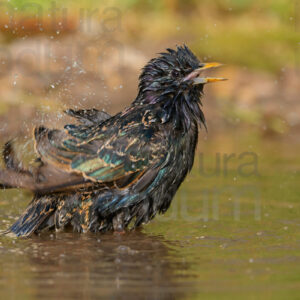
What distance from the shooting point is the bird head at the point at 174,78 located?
691cm

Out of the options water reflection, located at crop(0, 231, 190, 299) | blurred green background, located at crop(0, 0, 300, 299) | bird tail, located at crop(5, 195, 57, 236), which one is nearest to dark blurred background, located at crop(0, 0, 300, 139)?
blurred green background, located at crop(0, 0, 300, 299)

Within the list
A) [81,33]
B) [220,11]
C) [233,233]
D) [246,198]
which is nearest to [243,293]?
[233,233]

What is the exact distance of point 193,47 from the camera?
14805mm

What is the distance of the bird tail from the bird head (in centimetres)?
121

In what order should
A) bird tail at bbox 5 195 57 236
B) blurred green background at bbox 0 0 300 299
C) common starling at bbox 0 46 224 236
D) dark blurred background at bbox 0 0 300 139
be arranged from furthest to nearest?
dark blurred background at bbox 0 0 300 139
bird tail at bbox 5 195 57 236
common starling at bbox 0 46 224 236
blurred green background at bbox 0 0 300 299

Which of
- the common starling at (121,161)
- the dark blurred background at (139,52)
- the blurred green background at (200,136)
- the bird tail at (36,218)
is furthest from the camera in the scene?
the dark blurred background at (139,52)

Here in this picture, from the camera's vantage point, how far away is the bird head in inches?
272

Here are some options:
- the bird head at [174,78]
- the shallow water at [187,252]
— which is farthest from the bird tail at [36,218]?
the bird head at [174,78]

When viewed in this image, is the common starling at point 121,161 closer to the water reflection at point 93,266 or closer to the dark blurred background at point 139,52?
the water reflection at point 93,266

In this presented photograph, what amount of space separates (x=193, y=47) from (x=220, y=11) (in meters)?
2.16

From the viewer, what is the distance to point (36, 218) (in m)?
6.86

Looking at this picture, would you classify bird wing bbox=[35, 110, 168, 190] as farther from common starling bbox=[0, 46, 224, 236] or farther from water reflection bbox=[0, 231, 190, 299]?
water reflection bbox=[0, 231, 190, 299]

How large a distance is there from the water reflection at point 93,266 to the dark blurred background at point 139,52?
19.8 ft

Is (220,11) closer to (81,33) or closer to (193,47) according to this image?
(193,47)
